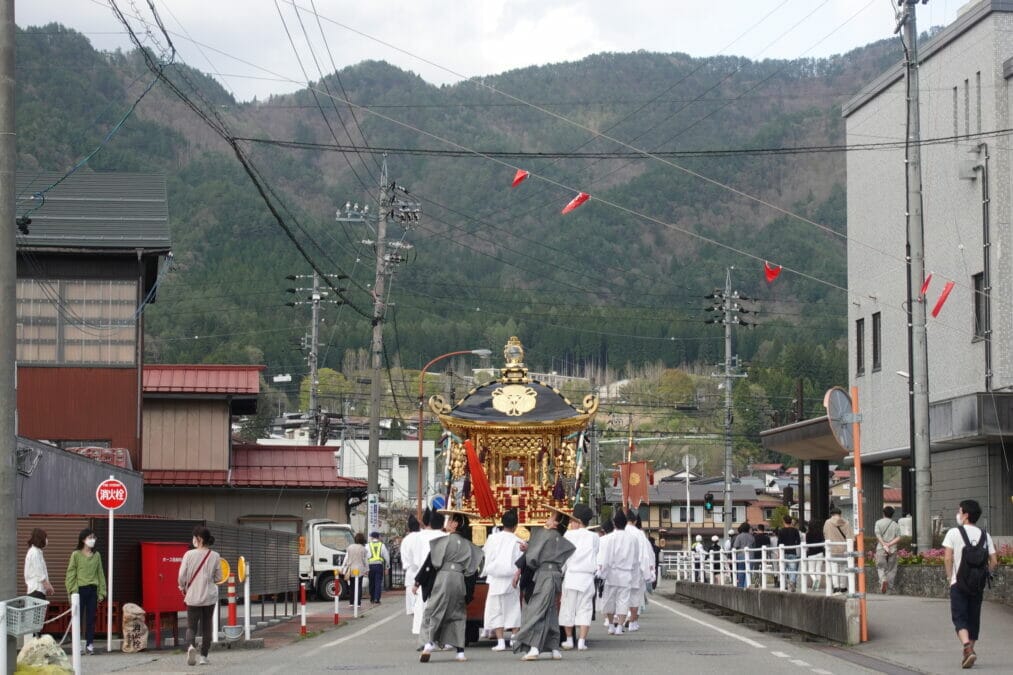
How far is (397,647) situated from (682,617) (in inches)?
364

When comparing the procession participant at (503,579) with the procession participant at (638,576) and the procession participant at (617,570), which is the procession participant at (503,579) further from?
the procession participant at (638,576)

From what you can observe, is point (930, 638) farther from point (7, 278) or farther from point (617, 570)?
point (7, 278)

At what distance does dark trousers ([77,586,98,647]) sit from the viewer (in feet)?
62.8

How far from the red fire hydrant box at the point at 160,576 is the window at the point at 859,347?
2816 cm

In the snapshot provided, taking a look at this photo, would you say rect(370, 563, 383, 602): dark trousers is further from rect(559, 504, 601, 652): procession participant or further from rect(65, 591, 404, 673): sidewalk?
rect(559, 504, 601, 652): procession participant

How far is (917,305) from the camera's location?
29531 millimetres

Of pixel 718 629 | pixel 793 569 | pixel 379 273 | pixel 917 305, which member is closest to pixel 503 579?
pixel 718 629

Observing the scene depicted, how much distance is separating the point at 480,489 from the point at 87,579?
7999mm

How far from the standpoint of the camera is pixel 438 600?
55.7 ft

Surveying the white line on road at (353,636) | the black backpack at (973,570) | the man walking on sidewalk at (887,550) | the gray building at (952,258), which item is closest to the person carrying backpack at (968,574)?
the black backpack at (973,570)

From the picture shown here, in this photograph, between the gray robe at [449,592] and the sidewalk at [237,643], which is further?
the sidewalk at [237,643]

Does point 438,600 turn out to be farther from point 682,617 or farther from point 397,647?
point 682,617

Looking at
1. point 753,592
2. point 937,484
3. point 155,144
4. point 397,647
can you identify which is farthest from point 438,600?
point 155,144

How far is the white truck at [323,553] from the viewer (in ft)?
128
